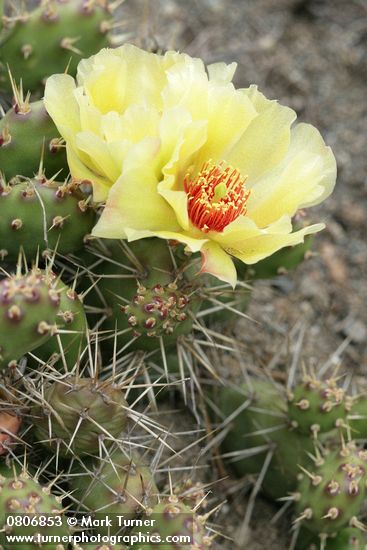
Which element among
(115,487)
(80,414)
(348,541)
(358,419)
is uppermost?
(80,414)

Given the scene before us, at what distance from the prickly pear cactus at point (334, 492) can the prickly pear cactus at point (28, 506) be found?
1.93 feet

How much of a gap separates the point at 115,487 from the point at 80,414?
175mm

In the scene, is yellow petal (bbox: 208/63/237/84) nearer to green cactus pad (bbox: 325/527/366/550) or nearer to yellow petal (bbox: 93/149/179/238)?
yellow petal (bbox: 93/149/179/238)

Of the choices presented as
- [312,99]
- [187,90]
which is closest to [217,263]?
[187,90]

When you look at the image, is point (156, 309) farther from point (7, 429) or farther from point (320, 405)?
point (320, 405)

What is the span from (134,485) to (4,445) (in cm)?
25

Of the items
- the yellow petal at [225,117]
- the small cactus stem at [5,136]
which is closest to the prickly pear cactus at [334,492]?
the yellow petal at [225,117]

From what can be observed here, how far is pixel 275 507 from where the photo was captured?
217 centimetres

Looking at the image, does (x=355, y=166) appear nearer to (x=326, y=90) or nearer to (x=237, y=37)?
(x=326, y=90)

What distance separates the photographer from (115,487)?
162 cm

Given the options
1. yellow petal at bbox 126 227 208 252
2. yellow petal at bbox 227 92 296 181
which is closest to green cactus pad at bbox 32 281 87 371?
yellow petal at bbox 126 227 208 252

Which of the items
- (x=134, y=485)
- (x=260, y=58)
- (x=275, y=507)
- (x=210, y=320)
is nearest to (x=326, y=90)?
(x=260, y=58)

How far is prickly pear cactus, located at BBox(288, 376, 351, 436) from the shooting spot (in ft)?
6.26

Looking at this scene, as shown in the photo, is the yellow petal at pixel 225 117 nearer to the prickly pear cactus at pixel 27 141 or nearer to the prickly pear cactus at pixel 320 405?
the prickly pear cactus at pixel 27 141
